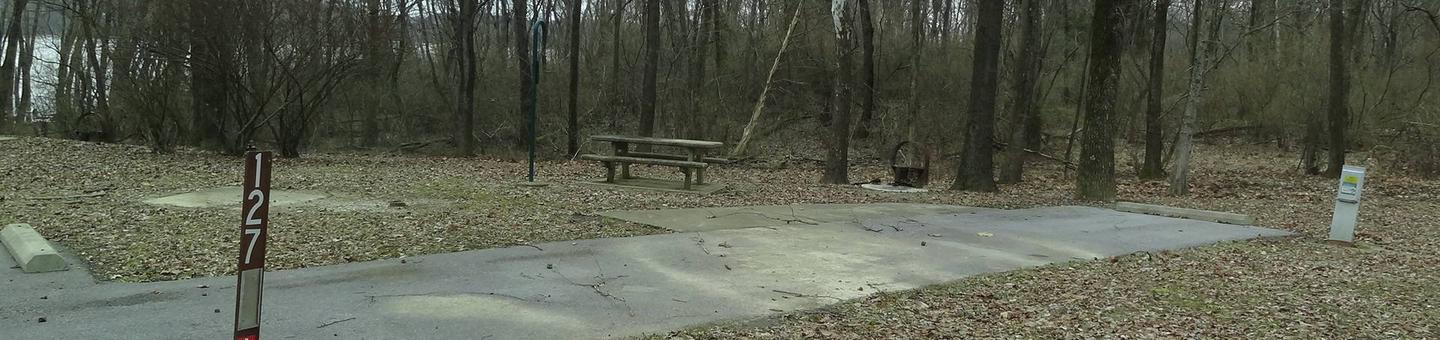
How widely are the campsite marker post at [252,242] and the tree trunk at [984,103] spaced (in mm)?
13748

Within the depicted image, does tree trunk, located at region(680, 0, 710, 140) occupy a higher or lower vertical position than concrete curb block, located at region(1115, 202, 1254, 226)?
higher

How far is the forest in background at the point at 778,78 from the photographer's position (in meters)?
16.1

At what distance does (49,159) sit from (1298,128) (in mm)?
27715

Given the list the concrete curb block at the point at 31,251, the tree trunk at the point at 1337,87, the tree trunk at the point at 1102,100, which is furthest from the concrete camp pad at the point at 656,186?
the tree trunk at the point at 1337,87

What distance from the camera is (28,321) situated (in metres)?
4.87

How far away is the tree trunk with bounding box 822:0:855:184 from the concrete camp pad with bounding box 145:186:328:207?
845 cm

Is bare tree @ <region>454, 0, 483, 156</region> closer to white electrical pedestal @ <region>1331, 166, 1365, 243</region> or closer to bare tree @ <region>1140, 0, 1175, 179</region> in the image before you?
bare tree @ <region>1140, 0, 1175, 179</region>

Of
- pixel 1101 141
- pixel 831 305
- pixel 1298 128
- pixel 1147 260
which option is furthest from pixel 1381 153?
pixel 831 305

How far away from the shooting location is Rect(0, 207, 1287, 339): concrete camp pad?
498cm

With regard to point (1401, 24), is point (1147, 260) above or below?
below

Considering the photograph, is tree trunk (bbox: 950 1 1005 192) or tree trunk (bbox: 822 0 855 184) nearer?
tree trunk (bbox: 950 1 1005 192)

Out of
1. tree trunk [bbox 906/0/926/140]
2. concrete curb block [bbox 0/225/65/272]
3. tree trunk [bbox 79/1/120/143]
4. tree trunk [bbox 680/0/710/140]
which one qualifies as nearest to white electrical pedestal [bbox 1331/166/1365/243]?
concrete curb block [bbox 0/225/65/272]

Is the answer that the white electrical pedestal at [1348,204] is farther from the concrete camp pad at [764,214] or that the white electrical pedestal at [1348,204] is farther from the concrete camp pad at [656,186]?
the concrete camp pad at [656,186]

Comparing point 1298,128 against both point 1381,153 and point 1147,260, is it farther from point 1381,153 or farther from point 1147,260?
point 1147,260
